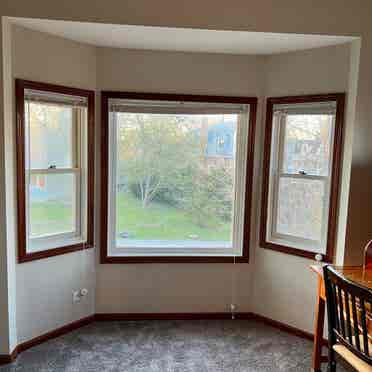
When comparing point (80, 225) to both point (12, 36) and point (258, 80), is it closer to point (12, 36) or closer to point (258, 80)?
point (12, 36)

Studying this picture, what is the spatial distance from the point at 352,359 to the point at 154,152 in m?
2.14

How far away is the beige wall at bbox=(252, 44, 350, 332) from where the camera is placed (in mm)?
2883

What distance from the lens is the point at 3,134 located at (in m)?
2.50

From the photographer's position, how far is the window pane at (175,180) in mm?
3311

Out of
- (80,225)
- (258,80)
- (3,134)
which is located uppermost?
(258,80)

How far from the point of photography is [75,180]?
3.16 metres

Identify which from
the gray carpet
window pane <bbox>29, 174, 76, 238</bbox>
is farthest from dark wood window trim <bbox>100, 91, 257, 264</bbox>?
the gray carpet

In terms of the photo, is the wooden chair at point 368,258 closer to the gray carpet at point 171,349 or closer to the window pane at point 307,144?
the window pane at point 307,144

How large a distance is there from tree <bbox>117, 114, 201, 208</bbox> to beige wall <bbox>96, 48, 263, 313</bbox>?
0.28 metres

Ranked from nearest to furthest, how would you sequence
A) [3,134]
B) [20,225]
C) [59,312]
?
[3,134] → [20,225] → [59,312]

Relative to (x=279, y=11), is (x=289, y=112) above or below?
below

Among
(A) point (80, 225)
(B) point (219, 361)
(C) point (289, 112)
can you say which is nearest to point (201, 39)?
(C) point (289, 112)

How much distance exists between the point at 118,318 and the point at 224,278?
1.01m

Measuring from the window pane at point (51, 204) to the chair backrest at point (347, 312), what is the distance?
2092mm
